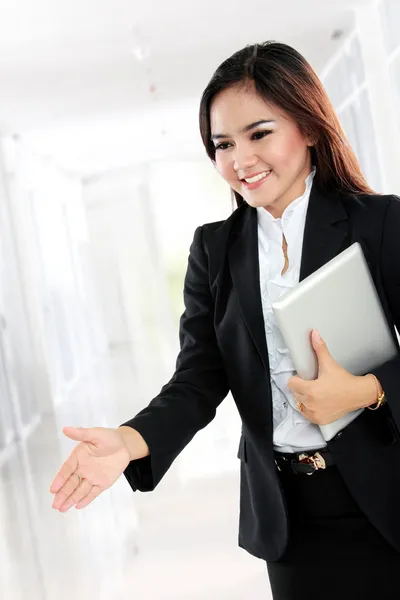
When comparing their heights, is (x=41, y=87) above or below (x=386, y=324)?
above

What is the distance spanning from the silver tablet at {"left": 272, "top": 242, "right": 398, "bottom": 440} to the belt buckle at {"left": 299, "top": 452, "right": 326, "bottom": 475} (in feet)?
0.18

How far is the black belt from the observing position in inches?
48.2

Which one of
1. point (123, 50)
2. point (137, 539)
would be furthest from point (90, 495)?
point (123, 50)

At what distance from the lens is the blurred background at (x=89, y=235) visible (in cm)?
354

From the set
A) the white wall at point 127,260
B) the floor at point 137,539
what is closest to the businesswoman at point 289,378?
the floor at point 137,539

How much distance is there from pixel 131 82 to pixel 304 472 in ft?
26.6

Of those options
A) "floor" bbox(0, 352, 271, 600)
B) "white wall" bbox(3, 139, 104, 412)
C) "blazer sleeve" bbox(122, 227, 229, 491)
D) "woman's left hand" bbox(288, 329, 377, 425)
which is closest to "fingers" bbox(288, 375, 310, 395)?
"woman's left hand" bbox(288, 329, 377, 425)

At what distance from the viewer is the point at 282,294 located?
49.9 inches

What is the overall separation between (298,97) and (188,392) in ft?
1.72

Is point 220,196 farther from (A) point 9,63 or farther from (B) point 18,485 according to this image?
(B) point 18,485

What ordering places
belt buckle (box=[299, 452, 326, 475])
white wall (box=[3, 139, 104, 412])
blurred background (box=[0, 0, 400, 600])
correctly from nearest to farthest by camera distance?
1. belt buckle (box=[299, 452, 326, 475])
2. blurred background (box=[0, 0, 400, 600])
3. white wall (box=[3, 139, 104, 412])

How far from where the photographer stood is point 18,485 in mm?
5180

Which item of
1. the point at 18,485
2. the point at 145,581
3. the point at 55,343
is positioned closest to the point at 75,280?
the point at 55,343

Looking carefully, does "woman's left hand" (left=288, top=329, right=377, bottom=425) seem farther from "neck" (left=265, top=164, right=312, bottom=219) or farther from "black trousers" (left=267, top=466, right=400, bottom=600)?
"neck" (left=265, top=164, right=312, bottom=219)
